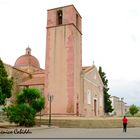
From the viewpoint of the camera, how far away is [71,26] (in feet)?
126

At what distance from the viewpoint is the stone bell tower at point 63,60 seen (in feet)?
121

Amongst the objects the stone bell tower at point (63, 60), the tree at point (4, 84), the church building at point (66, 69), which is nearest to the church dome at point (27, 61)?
the church building at point (66, 69)

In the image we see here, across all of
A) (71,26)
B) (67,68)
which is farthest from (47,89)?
(71,26)

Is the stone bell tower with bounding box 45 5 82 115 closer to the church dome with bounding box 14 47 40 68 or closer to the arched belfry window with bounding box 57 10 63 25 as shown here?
the arched belfry window with bounding box 57 10 63 25

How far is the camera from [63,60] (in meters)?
38.2

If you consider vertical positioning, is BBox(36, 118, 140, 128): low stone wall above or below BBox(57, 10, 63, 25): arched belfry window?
below

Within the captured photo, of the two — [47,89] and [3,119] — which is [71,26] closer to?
[47,89]

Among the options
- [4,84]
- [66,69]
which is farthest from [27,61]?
[4,84]

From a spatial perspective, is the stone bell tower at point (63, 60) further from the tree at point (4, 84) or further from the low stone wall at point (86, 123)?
the tree at point (4, 84)

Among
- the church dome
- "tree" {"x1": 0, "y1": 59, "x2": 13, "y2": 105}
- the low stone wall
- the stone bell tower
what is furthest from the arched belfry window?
"tree" {"x1": 0, "y1": 59, "x2": 13, "y2": 105}

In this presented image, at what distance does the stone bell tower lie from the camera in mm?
36909

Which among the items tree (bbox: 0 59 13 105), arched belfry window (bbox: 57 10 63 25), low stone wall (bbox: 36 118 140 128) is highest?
arched belfry window (bbox: 57 10 63 25)

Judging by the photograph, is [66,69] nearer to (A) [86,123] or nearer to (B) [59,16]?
(B) [59,16]

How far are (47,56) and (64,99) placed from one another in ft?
22.9
